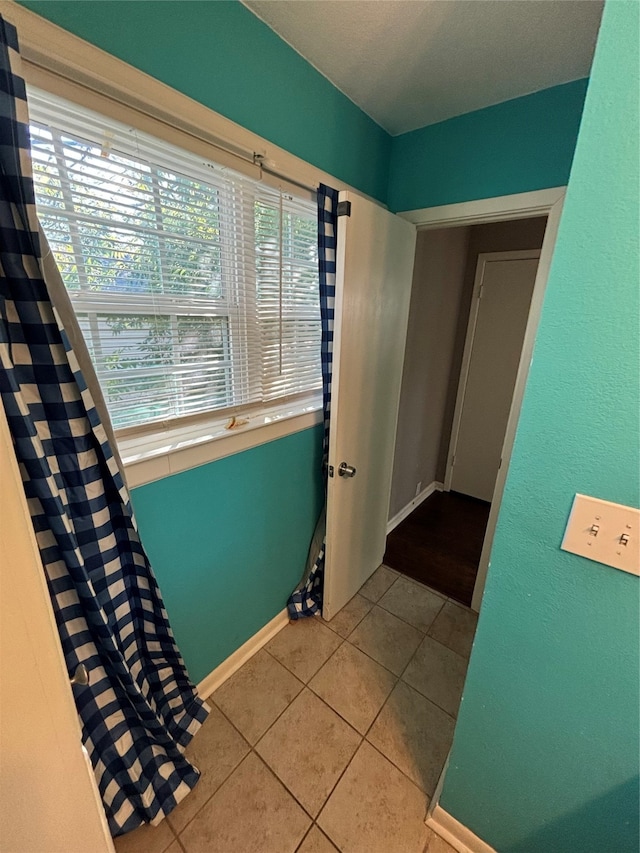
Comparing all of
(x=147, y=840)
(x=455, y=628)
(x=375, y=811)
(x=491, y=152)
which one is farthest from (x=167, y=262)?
(x=455, y=628)

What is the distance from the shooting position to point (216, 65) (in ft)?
3.32

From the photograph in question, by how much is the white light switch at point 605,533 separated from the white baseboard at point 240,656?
1431 millimetres

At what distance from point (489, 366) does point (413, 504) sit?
4.34 feet

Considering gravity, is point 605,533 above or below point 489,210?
below

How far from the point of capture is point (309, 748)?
1264mm

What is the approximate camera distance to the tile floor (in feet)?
3.45

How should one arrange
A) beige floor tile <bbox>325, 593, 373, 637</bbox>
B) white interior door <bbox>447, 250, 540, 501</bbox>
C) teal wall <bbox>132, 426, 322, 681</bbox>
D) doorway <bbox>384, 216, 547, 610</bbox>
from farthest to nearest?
white interior door <bbox>447, 250, 540, 501</bbox> → doorway <bbox>384, 216, 547, 610</bbox> → beige floor tile <bbox>325, 593, 373, 637</bbox> → teal wall <bbox>132, 426, 322, 681</bbox>

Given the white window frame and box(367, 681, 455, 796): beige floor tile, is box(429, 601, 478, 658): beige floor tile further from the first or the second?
the white window frame

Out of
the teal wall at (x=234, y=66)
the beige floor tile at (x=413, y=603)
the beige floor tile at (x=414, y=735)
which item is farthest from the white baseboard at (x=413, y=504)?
the teal wall at (x=234, y=66)

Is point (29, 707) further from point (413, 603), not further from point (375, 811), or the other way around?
point (413, 603)

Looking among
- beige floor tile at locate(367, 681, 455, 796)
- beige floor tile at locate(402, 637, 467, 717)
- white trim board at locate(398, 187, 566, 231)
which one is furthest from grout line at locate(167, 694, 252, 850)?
white trim board at locate(398, 187, 566, 231)

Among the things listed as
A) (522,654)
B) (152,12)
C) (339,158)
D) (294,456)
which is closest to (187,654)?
(294,456)

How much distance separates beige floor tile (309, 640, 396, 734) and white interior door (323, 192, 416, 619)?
0.25m

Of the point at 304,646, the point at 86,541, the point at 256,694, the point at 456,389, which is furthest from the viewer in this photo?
the point at 456,389
